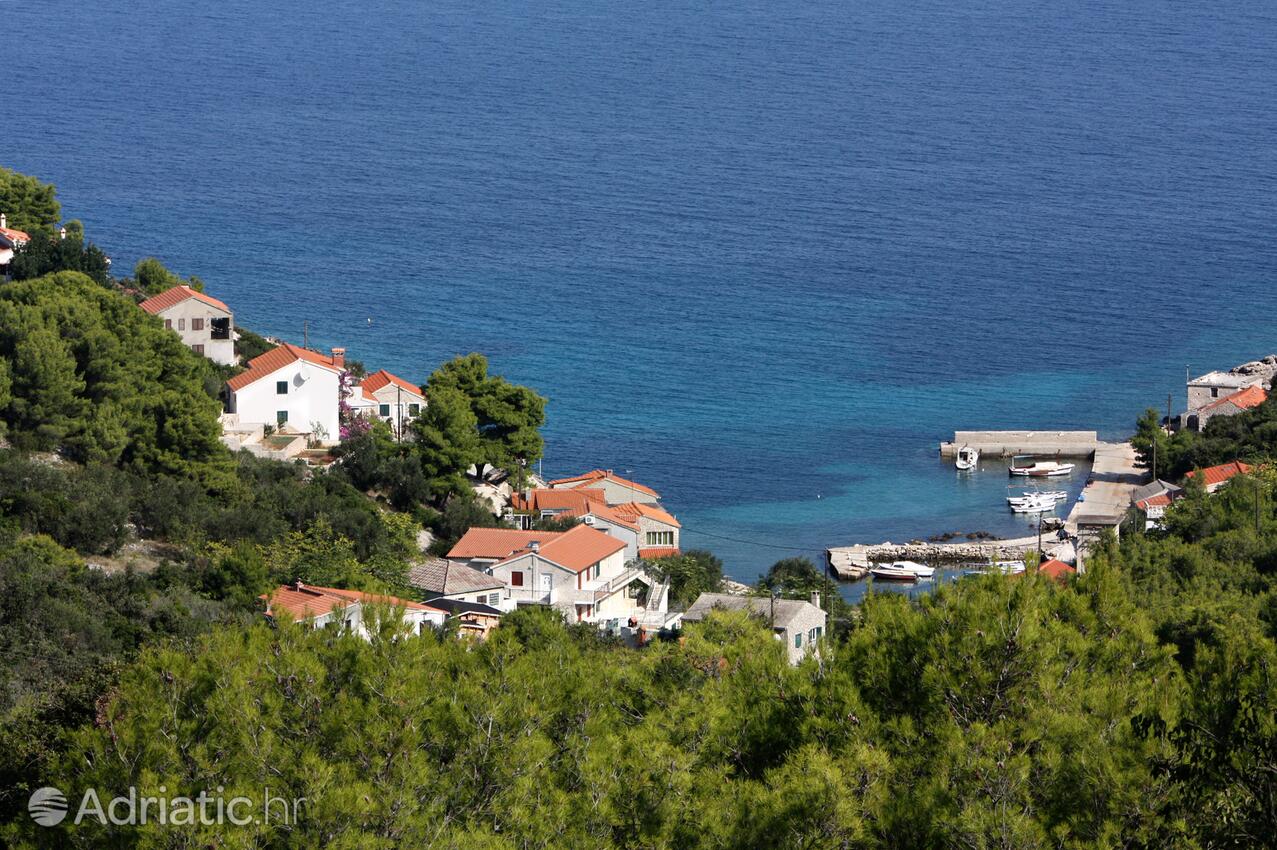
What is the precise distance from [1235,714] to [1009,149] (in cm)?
10778

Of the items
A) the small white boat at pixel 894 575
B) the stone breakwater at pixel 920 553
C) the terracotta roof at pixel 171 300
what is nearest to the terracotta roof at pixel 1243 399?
the stone breakwater at pixel 920 553

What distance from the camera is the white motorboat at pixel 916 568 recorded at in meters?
46.1

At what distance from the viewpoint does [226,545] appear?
113 ft

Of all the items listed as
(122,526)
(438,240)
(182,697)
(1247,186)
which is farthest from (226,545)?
(1247,186)

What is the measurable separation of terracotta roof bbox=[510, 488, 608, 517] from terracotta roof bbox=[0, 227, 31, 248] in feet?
54.7

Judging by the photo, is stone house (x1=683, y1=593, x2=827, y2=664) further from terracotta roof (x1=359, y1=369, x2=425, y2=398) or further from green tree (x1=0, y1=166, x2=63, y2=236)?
green tree (x1=0, y1=166, x2=63, y2=236)

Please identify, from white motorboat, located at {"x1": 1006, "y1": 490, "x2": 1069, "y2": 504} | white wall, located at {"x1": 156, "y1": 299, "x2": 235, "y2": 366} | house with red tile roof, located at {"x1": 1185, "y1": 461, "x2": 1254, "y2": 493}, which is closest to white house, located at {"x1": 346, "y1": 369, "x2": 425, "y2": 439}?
white wall, located at {"x1": 156, "y1": 299, "x2": 235, "y2": 366}

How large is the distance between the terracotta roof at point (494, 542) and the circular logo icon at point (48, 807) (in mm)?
23290

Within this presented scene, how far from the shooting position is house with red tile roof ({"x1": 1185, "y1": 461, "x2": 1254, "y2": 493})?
44844 millimetres

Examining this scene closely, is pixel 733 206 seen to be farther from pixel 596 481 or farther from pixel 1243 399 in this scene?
pixel 596 481

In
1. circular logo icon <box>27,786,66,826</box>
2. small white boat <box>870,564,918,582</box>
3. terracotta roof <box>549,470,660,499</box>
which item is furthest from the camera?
terracotta roof <box>549,470,660,499</box>

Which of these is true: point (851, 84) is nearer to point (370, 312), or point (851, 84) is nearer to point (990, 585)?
point (370, 312)

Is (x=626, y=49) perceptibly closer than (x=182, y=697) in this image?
No

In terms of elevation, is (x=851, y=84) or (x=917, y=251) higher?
(x=851, y=84)
